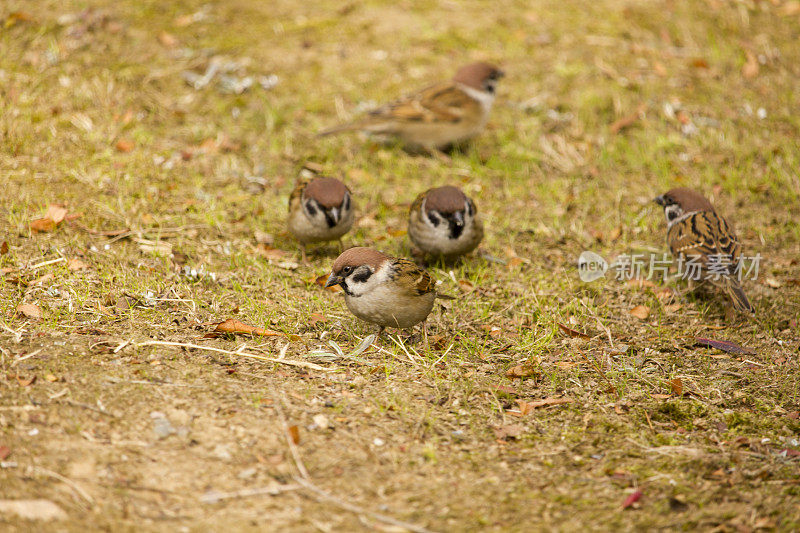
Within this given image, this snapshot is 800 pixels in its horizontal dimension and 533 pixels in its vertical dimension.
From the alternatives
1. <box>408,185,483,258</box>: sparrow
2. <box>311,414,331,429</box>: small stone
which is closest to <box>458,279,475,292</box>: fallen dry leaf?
<box>408,185,483,258</box>: sparrow

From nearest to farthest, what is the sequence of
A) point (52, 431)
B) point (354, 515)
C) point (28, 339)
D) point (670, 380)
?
point (354, 515)
point (52, 431)
point (28, 339)
point (670, 380)

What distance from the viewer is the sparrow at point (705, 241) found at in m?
5.23

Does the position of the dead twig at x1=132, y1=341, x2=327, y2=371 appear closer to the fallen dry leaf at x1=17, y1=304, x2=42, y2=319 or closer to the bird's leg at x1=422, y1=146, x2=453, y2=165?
the fallen dry leaf at x1=17, y1=304, x2=42, y2=319

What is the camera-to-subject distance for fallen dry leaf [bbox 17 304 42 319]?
4430 millimetres

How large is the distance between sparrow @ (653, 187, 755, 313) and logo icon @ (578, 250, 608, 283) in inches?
21.0

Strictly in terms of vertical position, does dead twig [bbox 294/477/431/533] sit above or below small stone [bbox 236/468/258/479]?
below

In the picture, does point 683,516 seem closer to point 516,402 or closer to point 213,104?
point 516,402

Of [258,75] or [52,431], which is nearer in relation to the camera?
[52,431]

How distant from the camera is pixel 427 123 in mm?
7438

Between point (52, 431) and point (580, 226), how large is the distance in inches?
173

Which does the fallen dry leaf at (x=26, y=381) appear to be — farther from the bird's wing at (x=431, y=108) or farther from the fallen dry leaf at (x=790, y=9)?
the fallen dry leaf at (x=790, y=9)

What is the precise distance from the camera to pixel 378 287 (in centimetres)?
454

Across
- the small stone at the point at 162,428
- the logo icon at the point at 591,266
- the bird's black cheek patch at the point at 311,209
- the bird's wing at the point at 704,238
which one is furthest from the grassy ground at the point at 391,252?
the bird's black cheek patch at the point at 311,209

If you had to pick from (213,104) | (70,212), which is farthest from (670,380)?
(213,104)
